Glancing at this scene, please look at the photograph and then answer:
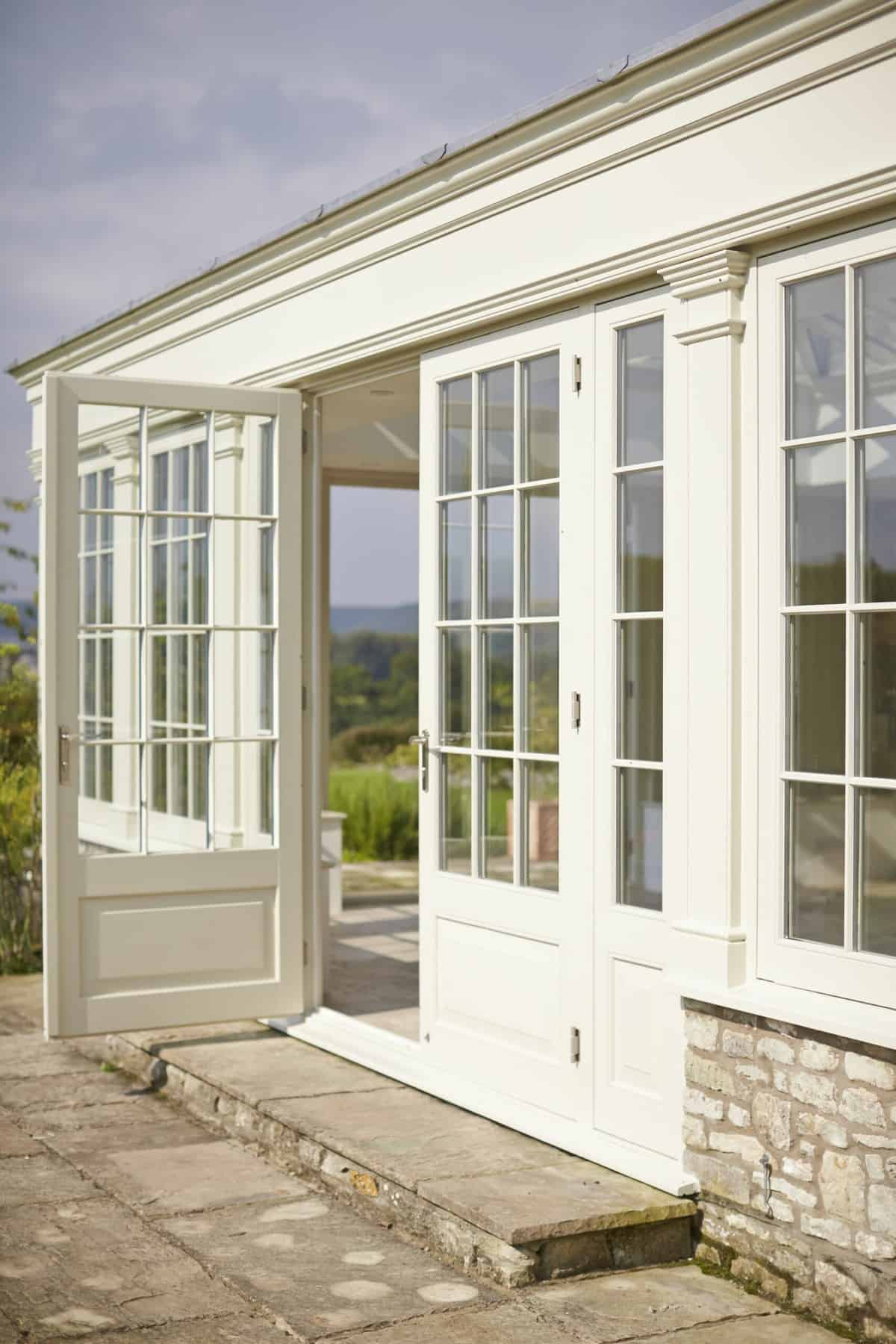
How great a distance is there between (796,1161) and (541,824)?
49.5 inches

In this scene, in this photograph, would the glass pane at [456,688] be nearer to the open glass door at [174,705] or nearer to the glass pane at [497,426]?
the glass pane at [497,426]

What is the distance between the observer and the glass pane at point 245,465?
215 inches

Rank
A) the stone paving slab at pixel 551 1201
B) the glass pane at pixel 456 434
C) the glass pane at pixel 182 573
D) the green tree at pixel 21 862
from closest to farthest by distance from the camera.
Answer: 1. the stone paving slab at pixel 551 1201
2. the glass pane at pixel 456 434
3. the glass pane at pixel 182 573
4. the green tree at pixel 21 862

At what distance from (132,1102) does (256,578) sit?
6.17 feet

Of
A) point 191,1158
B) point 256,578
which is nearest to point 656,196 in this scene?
point 256,578

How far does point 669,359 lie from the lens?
12.4 ft

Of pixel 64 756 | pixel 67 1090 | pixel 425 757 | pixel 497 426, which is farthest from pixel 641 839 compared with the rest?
pixel 67 1090

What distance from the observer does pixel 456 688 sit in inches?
185

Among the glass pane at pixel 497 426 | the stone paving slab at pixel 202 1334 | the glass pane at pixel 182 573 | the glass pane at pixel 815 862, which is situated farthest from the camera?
the glass pane at pixel 182 573

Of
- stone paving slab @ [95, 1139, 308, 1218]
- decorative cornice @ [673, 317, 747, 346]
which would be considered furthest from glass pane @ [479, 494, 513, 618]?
stone paving slab @ [95, 1139, 308, 1218]

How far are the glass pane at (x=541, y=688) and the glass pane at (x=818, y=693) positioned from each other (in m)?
0.89

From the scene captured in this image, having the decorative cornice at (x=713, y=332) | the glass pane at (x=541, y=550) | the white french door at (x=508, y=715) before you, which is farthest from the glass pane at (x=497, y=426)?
the decorative cornice at (x=713, y=332)

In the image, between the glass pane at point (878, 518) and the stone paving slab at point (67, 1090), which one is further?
the stone paving slab at point (67, 1090)

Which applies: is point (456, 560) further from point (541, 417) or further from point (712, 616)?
point (712, 616)
